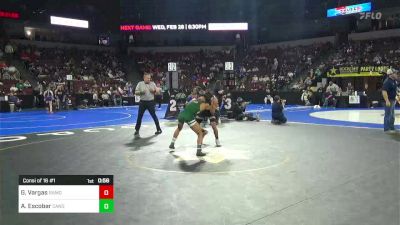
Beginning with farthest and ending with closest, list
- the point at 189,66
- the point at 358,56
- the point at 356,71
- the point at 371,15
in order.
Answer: the point at 189,66 → the point at 371,15 → the point at 358,56 → the point at 356,71

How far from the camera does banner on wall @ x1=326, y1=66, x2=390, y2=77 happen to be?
2616cm

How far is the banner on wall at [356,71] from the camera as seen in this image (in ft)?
85.8

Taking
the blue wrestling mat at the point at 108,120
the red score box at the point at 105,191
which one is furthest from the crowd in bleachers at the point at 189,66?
the red score box at the point at 105,191

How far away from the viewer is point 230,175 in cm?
589

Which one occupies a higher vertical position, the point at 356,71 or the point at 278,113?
the point at 356,71

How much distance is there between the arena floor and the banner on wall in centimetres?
1732

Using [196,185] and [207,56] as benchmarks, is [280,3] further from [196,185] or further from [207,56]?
[196,185]

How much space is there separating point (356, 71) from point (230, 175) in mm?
24369

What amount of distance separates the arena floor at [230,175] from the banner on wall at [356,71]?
17.3 m

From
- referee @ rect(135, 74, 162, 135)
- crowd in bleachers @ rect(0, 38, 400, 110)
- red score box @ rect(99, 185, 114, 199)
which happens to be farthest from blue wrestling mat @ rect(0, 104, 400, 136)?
red score box @ rect(99, 185, 114, 199)

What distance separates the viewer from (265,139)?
9.83m

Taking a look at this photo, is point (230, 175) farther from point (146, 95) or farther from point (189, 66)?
point (189, 66)

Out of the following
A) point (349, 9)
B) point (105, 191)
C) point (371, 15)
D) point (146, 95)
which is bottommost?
point (105, 191)

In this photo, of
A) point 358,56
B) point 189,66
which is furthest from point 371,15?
point 189,66
